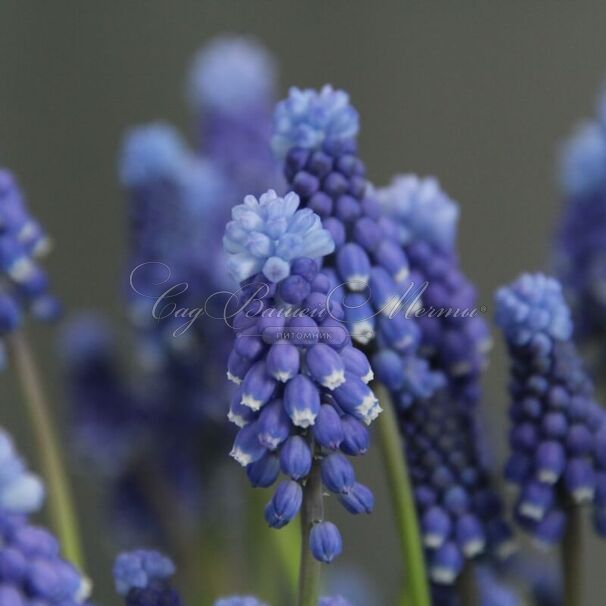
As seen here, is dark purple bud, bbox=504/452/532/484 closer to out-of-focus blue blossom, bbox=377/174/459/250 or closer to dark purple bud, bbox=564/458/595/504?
dark purple bud, bbox=564/458/595/504

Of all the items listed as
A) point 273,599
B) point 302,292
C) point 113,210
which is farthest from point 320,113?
point 113,210

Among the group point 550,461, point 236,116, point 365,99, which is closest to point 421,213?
point 550,461

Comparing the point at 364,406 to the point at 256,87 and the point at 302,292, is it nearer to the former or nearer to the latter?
the point at 302,292

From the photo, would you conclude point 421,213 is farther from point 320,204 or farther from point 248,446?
point 248,446

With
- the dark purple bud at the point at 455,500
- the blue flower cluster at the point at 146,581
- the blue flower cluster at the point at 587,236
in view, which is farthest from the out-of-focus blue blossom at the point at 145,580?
the blue flower cluster at the point at 587,236

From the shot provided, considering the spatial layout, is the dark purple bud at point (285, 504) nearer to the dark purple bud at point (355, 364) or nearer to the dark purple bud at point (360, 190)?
the dark purple bud at point (355, 364)

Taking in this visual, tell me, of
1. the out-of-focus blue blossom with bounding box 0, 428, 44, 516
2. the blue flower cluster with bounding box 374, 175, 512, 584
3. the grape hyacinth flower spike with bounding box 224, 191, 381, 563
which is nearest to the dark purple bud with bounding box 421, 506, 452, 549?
the blue flower cluster with bounding box 374, 175, 512, 584

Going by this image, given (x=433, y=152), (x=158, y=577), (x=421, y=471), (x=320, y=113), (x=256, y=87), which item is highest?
(x=433, y=152)
